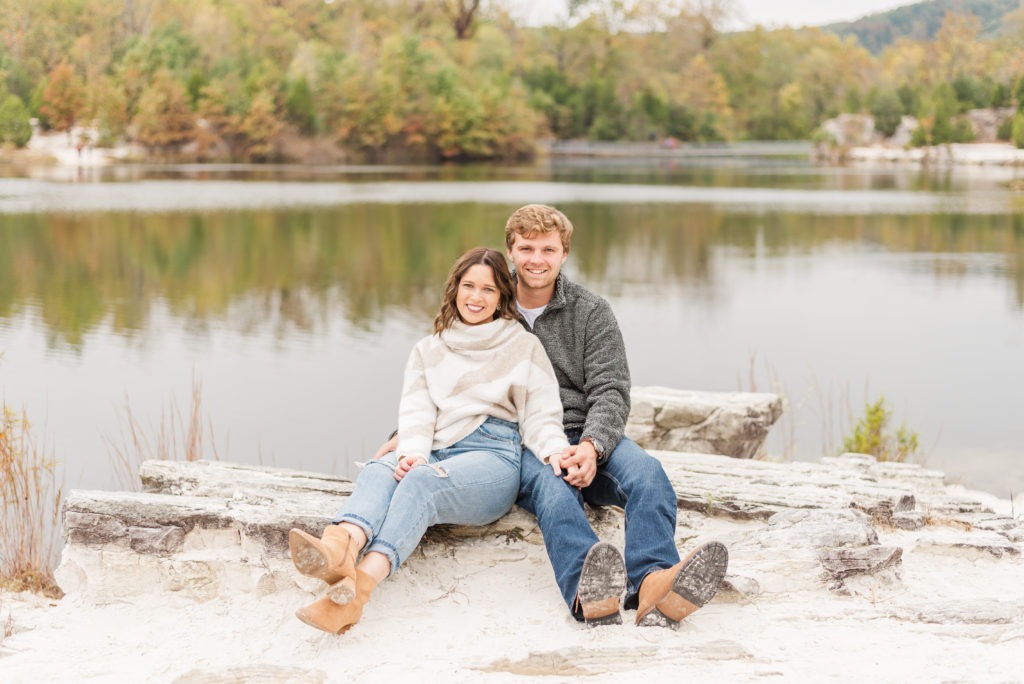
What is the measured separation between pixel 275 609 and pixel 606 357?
4.33 feet

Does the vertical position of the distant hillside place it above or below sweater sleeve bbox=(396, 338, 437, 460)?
above

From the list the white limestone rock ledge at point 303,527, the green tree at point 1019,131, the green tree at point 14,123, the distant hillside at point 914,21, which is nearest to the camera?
the white limestone rock ledge at point 303,527

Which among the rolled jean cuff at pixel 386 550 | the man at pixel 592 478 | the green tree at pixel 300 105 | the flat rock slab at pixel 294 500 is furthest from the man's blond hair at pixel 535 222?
the green tree at pixel 300 105

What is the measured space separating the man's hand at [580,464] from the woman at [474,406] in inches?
1.4

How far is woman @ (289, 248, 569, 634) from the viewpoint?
3.31m

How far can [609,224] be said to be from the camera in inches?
798

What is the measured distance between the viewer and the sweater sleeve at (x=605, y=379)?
3463 mm

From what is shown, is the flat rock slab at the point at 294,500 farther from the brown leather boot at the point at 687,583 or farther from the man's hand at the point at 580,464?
the brown leather boot at the point at 687,583

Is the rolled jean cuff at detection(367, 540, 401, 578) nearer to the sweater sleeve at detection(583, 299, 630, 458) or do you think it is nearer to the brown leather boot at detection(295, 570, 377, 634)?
the brown leather boot at detection(295, 570, 377, 634)

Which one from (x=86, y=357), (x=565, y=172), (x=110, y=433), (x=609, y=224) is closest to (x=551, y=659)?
(x=110, y=433)

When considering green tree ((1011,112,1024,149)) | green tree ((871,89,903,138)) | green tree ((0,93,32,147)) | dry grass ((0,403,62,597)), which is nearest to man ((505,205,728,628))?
dry grass ((0,403,62,597))

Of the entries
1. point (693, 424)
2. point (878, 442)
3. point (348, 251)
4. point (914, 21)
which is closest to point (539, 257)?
point (693, 424)

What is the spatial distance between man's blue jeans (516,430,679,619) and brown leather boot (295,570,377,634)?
0.55 m

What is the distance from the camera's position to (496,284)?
11.5 feet
